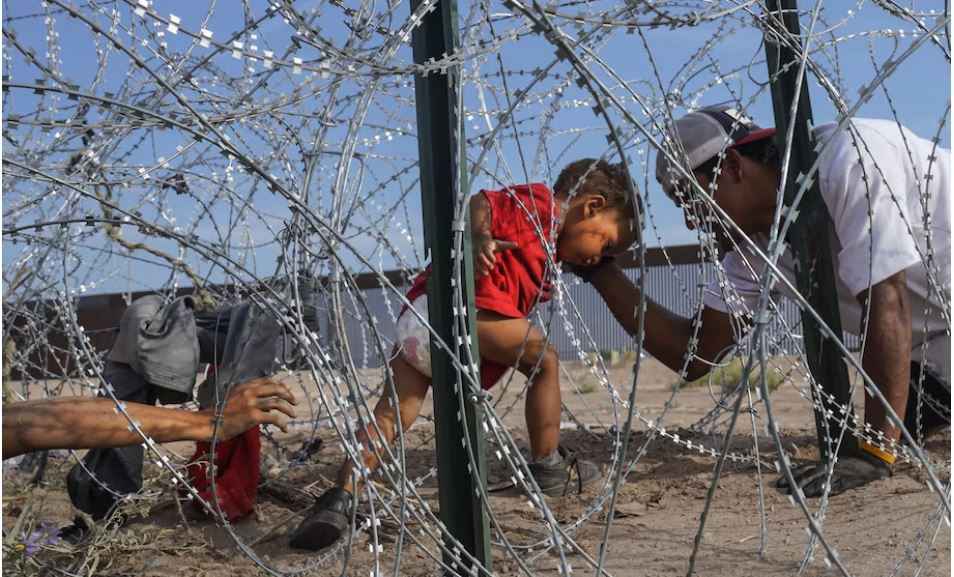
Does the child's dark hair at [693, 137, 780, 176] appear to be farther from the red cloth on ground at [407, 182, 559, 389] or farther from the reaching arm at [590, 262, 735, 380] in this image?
the reaching arm at [590, 262, 735, 380]

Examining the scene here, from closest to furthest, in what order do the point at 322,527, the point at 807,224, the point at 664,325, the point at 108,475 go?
1. the point at 322,527
2. the point at 108,475
3. the point at 807,224
4. the point at 664,325

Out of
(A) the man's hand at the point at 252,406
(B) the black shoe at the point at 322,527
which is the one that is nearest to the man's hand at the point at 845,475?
(B) the black shoe at the point at 322,527

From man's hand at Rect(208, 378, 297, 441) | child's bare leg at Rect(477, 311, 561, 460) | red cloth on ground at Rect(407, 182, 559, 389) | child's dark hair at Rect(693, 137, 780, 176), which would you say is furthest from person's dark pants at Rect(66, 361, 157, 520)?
child's dark hair at Rect(693, 137, 780, 176)

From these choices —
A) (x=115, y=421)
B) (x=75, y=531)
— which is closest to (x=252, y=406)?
(x=115, y=421)

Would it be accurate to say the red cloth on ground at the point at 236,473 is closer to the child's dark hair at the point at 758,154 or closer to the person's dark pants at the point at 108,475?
the person's dark pants at the point at 108,475

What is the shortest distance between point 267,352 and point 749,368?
212cm

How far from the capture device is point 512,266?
3639 mm

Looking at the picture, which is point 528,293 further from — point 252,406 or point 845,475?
point 252,406

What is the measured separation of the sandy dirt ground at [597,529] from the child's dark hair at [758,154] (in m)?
0.71

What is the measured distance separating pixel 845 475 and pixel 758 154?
1103 millimetres

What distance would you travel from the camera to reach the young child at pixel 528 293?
3.38 metres

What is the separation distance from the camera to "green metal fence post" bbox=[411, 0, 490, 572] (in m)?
2.07

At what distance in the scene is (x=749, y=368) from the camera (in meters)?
1.44

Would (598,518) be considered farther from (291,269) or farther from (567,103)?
(291,269)
